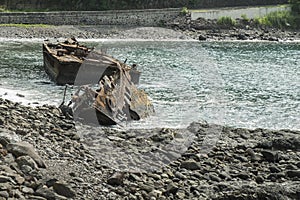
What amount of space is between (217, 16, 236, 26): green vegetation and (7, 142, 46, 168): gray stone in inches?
1891

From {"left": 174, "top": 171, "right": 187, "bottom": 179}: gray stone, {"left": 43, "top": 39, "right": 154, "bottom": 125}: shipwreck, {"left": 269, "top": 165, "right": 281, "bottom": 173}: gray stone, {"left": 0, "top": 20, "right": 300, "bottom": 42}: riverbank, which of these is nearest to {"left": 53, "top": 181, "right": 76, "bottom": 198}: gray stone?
{"left": 174, "top": 171, "right": 187, "bottom": 179}: gray stone

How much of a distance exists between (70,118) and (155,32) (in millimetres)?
38012

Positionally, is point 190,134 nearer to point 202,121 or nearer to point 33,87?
point 202,121

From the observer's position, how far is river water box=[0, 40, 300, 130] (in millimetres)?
18125

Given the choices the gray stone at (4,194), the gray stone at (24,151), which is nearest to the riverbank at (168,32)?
the gray stone at (24,151)

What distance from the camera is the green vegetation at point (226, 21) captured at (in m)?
56.4

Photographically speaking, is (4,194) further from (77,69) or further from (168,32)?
(168,32)

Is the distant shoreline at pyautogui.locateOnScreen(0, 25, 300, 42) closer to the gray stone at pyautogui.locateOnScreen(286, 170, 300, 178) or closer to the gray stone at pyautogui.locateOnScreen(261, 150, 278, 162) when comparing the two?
the gray stone at pyautogui.locateOnScreen(261, 150, 278, 162)

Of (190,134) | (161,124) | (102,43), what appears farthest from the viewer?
(102,43)

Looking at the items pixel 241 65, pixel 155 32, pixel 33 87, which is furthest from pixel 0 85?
pixel 155 32

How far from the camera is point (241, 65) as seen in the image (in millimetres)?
33844

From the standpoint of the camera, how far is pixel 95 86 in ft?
74.9

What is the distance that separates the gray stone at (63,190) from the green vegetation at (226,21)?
161 ft

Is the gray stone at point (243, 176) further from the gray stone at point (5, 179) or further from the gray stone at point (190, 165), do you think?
the gray stone at point (5, 179)
